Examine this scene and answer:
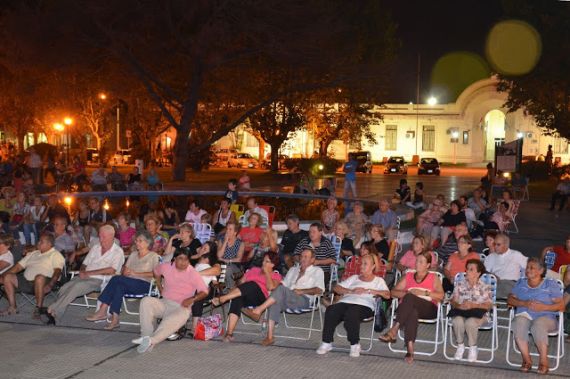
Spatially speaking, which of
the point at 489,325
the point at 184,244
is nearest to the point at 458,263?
the point at 489,325

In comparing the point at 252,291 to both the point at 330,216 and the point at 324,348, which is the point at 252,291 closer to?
the point at 324,348

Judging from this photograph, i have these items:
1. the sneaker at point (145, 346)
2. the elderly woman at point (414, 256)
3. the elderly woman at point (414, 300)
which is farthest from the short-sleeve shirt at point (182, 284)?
the elderly woman at point (414, 256)

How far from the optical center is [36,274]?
9.05 meters

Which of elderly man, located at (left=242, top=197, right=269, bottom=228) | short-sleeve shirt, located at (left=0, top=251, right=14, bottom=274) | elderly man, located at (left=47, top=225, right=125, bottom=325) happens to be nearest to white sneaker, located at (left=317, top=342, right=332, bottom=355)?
elderly man, located at (left=47, top=225, right=125, bottom=325)

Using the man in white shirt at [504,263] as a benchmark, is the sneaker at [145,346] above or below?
below

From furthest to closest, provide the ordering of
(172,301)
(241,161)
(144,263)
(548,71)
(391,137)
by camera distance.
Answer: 1. (391,137)
2. (241,161)
3. (548,71)
4. (144,263)
5. (172,301)

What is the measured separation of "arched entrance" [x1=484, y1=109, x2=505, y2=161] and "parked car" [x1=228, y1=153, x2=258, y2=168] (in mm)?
22018

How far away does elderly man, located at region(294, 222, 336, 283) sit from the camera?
30.9 ft

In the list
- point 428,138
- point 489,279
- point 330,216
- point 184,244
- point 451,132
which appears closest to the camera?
point 489,279

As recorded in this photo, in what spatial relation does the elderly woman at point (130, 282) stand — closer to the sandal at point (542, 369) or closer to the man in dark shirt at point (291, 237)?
the man in dark shirt at point (291, 237)

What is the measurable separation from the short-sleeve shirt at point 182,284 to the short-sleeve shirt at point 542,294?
345 centimetres

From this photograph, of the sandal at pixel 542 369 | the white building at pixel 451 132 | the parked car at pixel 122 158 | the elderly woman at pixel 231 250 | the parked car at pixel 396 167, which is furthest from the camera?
the white building at pixel 451 132

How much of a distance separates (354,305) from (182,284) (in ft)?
6.43

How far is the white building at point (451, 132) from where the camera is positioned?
60938 mm
